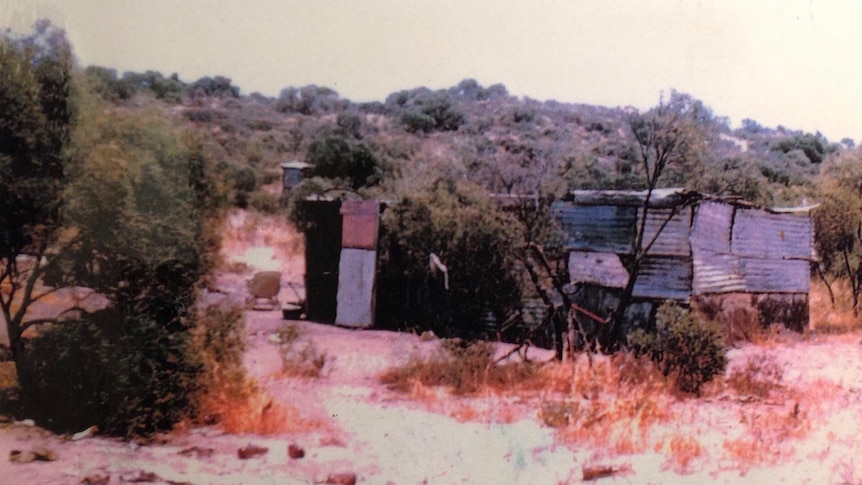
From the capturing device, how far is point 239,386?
5.24 m

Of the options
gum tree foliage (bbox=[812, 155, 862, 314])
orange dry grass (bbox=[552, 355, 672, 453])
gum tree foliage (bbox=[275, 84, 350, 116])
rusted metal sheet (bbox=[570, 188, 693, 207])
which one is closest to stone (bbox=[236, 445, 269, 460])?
orange dry grass (bbox=[552, 355, 672, 453])

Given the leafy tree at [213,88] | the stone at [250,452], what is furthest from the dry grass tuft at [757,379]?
the leafy tree at [213,88]

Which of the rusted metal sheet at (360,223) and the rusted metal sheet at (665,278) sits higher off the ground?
the rusted metal sheet at (360,223)

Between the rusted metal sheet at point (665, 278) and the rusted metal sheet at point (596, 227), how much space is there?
0.33 metres

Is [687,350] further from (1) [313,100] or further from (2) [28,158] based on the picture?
(2) [28,158]

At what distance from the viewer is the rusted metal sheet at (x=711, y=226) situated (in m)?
6.34

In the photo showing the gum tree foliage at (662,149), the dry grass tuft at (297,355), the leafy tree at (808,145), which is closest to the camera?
the dry grass tuft at (297,355)

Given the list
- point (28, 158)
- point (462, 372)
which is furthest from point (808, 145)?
point (28, 158)

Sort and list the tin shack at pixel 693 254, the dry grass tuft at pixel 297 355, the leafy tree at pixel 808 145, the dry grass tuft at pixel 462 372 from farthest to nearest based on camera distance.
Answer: the tin shack at pixel 693 254, the leafy tree at pixel 808 145, the dry grass tuft at pixel 462 372, the dry grass tuft at pixel 297 355

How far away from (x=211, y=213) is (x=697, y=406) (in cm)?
442

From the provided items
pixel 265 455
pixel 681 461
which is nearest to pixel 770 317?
pixel 681 461

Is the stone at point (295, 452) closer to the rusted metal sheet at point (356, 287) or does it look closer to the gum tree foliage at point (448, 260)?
the rusted metal sheet at point (356, 287)

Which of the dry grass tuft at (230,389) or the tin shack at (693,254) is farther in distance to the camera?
the tin shack at (693,254)

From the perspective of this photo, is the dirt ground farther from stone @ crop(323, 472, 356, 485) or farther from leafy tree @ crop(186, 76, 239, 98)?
leafy tree @ crop(186, 76, 239, 98)
